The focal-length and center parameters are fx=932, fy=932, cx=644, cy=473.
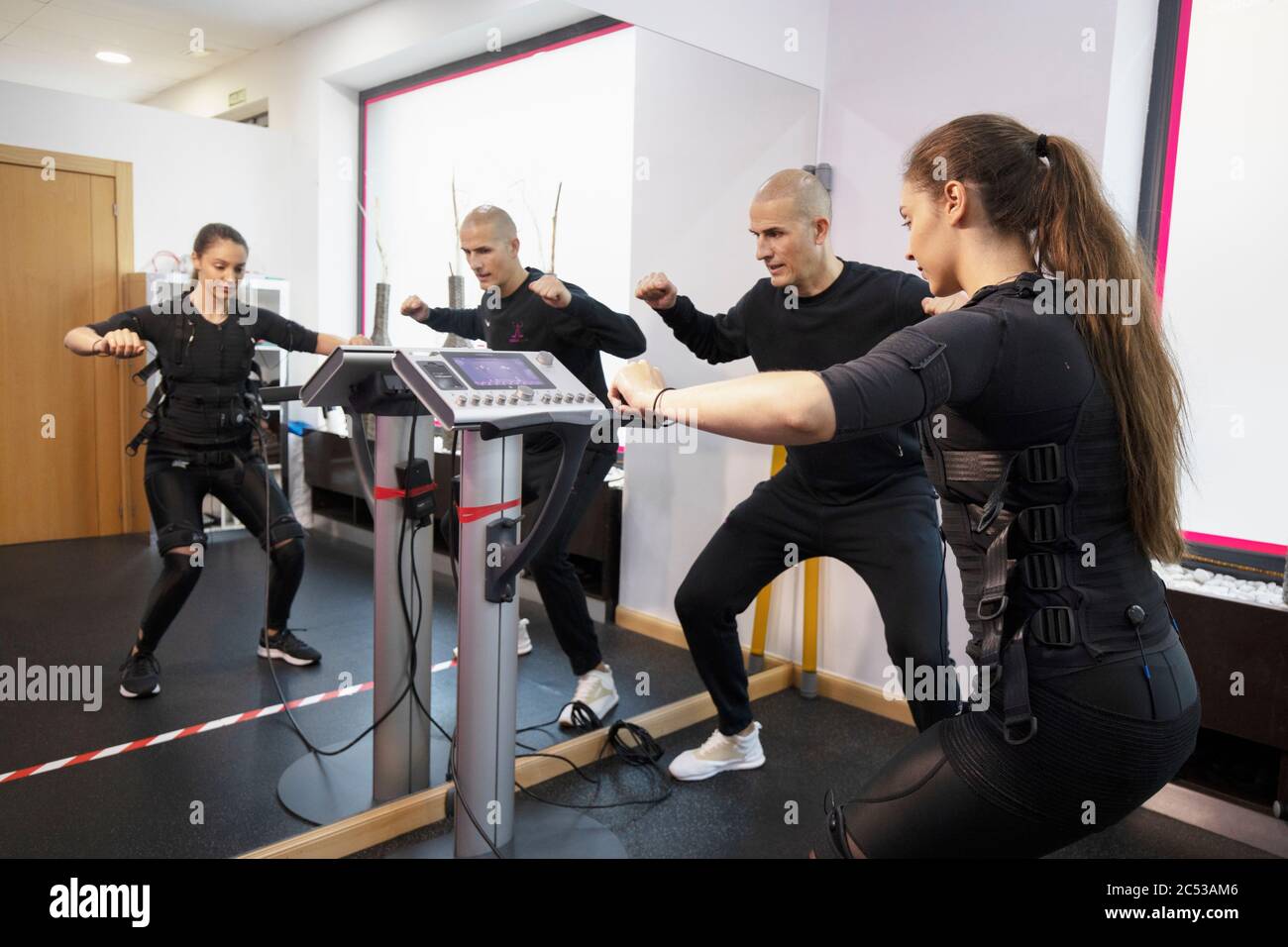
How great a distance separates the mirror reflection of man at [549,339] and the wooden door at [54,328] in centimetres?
77

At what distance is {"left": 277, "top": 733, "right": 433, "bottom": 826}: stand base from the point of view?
249 centimetres

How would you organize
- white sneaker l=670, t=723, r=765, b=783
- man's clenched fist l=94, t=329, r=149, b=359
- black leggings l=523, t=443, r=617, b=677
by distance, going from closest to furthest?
man's clenched fist l=94, t=329, r=149, b=359 < black leggings l=523, t=443, r=617, b=677 < white sneaker l=670, t=723, r=765, b=783

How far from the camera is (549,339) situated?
2871 mm

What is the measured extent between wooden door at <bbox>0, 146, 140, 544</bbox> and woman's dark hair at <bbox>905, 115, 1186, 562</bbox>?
1.79 metres

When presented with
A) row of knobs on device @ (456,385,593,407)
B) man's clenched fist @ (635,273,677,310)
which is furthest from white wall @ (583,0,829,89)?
row of knobs on device @ (456,385,593,407)

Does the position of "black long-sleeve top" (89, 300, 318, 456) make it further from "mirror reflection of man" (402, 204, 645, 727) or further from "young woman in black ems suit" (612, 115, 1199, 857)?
"young woman in black ems suit" (612, 115, 1199, 857)

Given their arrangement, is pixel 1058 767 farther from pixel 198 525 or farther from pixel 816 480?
pixel 198 525

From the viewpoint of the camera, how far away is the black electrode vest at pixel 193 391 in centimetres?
235

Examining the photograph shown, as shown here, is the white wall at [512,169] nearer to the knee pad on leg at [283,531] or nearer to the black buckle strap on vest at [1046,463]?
the knee pad on leg at [283,531]

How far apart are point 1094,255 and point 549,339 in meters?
1.76

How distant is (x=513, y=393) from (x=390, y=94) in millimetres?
1256

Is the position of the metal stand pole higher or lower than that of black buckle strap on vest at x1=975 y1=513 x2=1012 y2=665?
lower

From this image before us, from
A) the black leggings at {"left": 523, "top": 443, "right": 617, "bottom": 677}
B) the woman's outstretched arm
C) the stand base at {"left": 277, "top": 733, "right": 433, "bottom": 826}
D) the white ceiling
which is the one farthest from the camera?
the black leggings at {"left": 523, "top": 443, "right": 617, "bottom": 677}

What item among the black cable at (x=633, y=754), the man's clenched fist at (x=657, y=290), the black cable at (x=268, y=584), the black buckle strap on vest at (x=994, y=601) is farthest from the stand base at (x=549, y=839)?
the man's clenched fist at (x=657, y=290)
